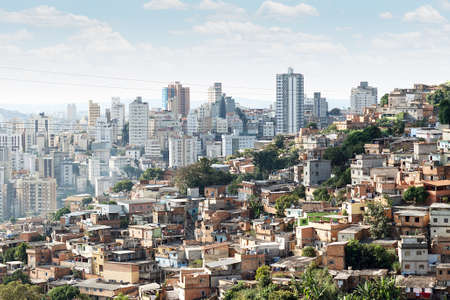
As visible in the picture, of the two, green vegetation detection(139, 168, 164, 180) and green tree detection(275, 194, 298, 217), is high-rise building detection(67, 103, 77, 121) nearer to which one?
green vegetation detection(139, 168, 164, 180)

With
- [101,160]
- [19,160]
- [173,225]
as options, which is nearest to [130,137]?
[101,160]

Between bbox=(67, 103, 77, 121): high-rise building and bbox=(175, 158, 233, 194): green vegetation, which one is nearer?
bbox=(175, 158, 233, 194): green vegetation

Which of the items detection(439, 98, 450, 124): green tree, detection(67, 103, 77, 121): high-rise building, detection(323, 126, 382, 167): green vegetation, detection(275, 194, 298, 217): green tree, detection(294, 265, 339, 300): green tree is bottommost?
detection(294, 265, 339, 300): green tree

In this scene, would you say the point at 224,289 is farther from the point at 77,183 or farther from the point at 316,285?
the point at 77,183

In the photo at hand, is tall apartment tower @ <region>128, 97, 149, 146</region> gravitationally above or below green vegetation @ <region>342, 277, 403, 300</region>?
above

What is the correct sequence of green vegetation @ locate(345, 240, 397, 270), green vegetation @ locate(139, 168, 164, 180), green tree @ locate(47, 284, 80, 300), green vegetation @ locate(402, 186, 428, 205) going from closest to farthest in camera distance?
1. green vegetation @ locate(345, 240, 397, 270)
2. green tree @ locate(47, 284, 80, 300)
3. green vegetation @ locate(402, 186, 428, 205)
4. green vegetation @ locate(139, 168, 164, 180)

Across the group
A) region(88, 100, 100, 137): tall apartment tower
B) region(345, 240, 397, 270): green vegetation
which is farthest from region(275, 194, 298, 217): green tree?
region(88, 100, 100, 137): tall apartment tower

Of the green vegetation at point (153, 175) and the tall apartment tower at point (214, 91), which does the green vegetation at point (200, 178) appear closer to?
the green vegetation at point (153, 175)

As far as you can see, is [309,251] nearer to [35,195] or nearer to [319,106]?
[35,195]
